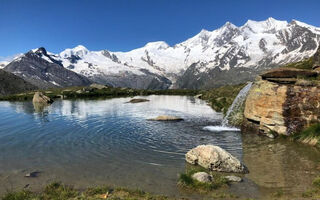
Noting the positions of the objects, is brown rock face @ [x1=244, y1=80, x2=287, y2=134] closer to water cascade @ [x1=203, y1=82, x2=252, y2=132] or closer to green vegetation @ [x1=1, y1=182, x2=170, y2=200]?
water cascade @ [x1=203, y1=82, x2=252, y2=132]

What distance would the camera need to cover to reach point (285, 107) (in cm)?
3362

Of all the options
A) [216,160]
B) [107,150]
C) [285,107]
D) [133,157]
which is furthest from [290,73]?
[107,150]

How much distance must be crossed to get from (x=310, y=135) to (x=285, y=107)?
4.66 metres

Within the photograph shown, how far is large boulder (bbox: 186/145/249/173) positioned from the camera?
2208 cm

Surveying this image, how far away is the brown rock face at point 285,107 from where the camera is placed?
32.5 metres

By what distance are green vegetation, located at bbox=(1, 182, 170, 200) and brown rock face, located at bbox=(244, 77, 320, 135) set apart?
930 inches

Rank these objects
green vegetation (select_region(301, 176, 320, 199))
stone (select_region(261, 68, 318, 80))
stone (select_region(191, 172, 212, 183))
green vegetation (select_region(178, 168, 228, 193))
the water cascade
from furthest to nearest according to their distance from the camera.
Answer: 1. the water cascade
2. stone (select_region(261, 68, 318, 80))
3. stone (select_region(191, 172, 212, 183))
4. green vegetation (select_region(178, 168, 228, 193))
5. green vegetation (select_region(301, 176, 320, 199))

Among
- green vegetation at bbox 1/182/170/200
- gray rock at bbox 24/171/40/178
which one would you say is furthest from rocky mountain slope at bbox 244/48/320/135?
gray rock at bbox 24/171/40/178

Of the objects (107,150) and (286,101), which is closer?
(107,150)

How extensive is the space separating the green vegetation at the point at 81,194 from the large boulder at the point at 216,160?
731 centimetres

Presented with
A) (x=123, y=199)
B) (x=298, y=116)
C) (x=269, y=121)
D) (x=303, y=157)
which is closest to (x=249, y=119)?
(x=269, y=121)

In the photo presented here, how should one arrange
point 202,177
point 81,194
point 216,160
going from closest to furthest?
point 81,194 → point 202,177 → point 216,160

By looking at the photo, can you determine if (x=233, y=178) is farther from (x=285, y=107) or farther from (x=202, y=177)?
(x=285, y=107)

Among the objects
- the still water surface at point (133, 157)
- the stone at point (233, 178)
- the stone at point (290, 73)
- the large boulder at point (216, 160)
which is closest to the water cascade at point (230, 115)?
the still water surface at point (133, 157)
